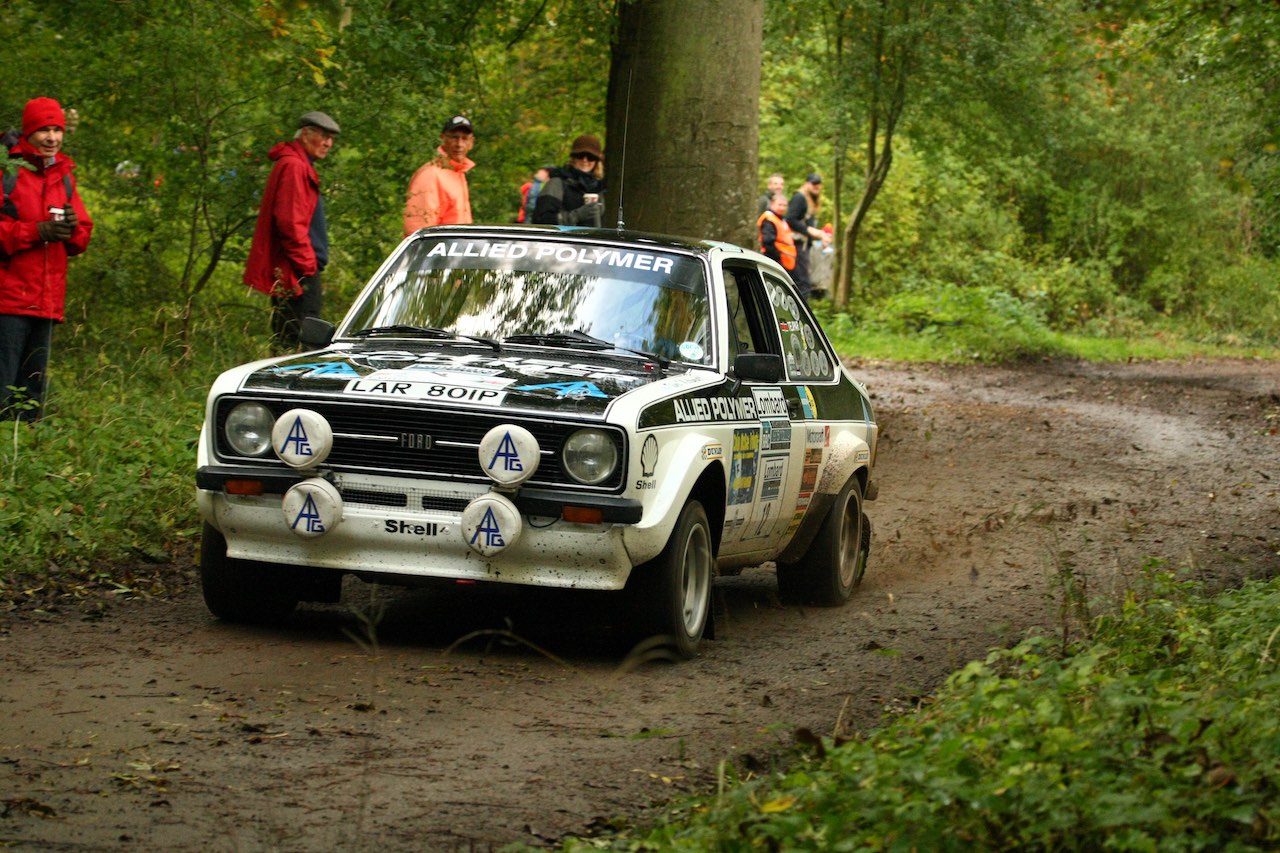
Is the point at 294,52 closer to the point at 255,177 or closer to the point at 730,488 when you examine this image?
the point at 255,177

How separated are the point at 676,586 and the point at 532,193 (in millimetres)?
8710

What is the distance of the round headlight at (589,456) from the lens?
6.72 meters

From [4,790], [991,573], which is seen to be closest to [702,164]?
[991,573]

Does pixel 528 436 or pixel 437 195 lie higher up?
pixel 437 195

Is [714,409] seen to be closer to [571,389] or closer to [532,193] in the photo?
[571,389]

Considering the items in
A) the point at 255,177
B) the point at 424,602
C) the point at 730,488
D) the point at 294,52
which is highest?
the point at 294,52

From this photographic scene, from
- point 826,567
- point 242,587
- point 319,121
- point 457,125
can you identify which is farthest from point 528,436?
point 457,125

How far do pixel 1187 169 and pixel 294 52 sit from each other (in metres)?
28.4

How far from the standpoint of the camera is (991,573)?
9.93 metres

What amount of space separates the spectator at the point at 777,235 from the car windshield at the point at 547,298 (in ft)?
49.2

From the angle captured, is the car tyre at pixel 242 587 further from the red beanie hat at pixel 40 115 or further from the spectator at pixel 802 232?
the spectator at pixel 802 232

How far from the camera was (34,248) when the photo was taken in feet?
35.3

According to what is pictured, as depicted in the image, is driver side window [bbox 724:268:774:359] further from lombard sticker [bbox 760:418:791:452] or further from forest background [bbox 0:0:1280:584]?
forest background [bbox 0:0:1280:584]

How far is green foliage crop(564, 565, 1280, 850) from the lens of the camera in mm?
4094
